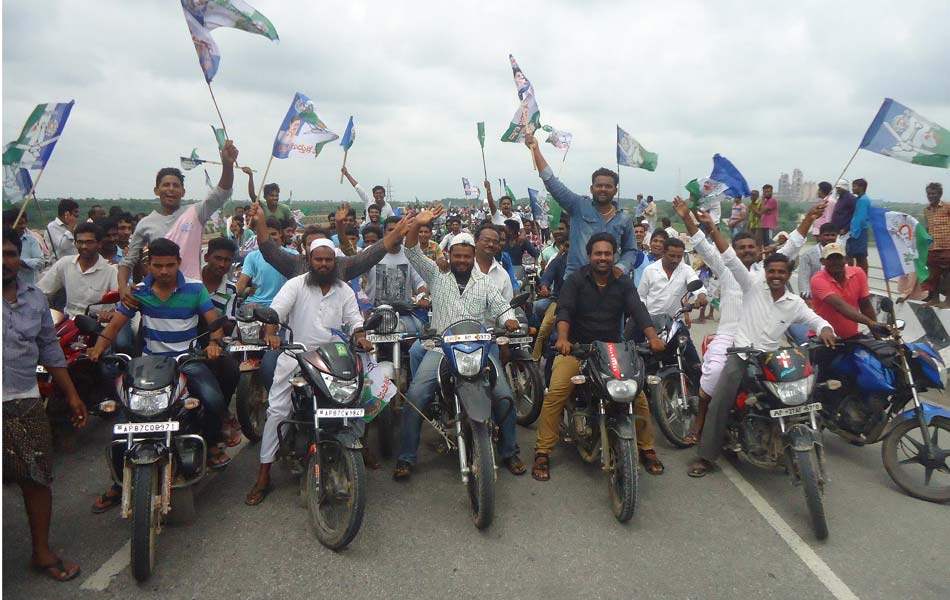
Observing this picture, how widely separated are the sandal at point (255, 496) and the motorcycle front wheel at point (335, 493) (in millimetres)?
453

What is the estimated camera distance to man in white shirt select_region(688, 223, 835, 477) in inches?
162

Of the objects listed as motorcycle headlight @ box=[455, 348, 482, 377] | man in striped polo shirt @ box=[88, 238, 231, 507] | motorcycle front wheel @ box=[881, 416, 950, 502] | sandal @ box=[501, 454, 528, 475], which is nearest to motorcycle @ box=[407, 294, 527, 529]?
motorcycle headlight @ box=[455, 348, 482, 377]

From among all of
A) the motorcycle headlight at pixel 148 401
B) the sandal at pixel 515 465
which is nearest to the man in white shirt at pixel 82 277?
the motorcycle headlight at pixel 148 401

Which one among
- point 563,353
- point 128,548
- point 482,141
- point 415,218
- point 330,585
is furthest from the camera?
point 482,141

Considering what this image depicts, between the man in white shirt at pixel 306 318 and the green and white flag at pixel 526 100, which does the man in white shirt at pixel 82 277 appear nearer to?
the man in white shirt at pixel 306 318

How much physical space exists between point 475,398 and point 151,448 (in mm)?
1878

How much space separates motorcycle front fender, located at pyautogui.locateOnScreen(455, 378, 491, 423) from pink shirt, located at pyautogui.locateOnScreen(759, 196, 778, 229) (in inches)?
490

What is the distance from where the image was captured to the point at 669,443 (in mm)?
4887

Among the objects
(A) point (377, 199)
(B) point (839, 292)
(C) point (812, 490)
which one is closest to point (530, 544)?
(C) point (812, 490)

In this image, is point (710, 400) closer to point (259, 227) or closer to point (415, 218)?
point (415, 218)

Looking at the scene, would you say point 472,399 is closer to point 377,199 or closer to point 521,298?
point 521,298

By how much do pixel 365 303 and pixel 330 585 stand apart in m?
3.29

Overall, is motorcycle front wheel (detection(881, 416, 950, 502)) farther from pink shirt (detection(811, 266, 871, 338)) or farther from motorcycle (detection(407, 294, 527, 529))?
motorcycle (detection(407, 294, 527, 529))

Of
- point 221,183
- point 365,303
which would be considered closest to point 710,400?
point 365,303
